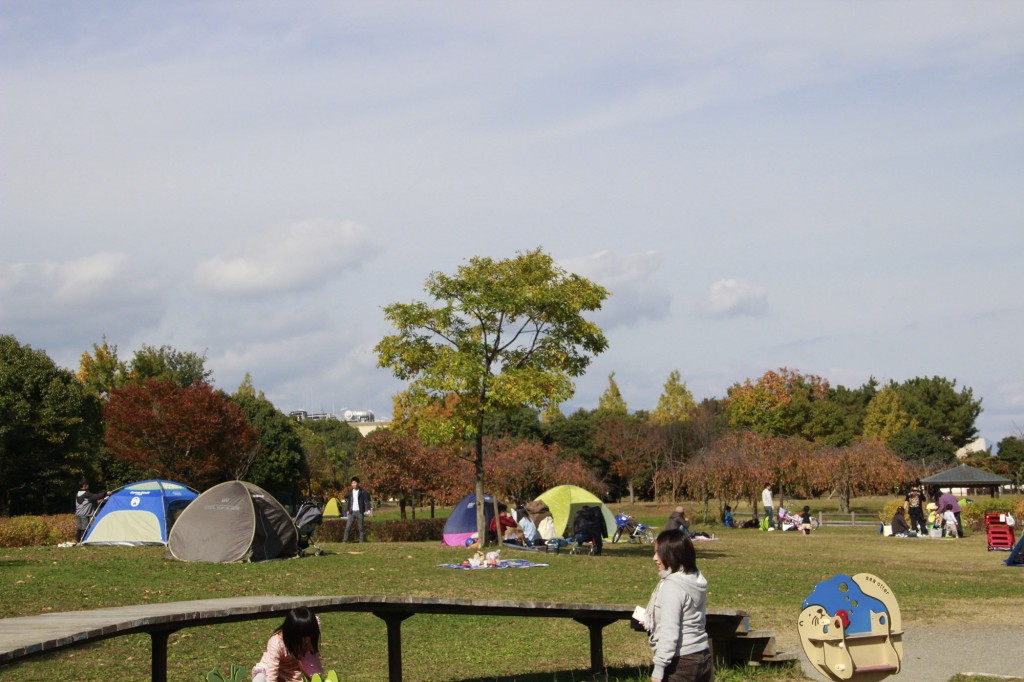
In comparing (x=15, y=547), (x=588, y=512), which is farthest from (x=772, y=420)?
(x=15, y=547)

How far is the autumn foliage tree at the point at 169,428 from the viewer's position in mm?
45719

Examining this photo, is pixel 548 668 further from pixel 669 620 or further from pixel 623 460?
pixel 623 460

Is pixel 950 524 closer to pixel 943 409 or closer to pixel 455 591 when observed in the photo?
pixel 455 591

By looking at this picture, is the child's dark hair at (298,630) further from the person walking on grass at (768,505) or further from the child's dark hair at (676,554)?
the person walking on grass at (768,505)

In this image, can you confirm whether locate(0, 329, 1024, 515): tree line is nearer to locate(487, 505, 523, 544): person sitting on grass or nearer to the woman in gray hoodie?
locate(487, 505, 523, 544): person sitting on grass

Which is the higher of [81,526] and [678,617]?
[81,526]

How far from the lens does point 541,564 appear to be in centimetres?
1956

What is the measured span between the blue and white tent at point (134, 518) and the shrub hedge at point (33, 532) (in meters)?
1.51

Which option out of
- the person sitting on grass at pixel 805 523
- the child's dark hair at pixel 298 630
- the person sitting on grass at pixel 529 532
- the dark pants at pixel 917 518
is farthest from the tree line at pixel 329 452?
the child's dark hair at pixel 298 630

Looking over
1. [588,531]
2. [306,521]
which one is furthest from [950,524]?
[306,521]

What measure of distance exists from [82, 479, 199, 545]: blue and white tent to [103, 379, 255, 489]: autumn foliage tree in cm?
2285

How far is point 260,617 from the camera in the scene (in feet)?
23.7

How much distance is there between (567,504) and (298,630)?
23959 millimetres

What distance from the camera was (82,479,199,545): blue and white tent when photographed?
22750 millimetres
